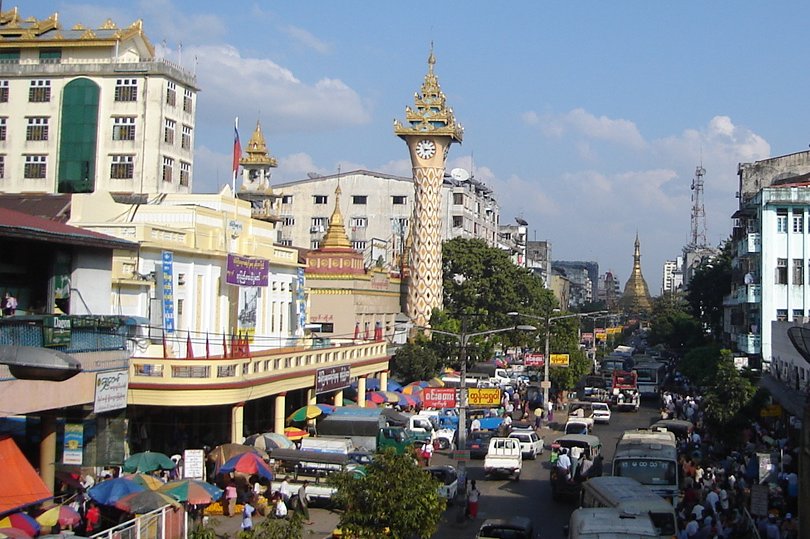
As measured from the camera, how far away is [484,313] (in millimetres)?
69250

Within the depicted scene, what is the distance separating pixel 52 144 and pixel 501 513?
108 feet

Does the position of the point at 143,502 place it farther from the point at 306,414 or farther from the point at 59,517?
the point at 306,414

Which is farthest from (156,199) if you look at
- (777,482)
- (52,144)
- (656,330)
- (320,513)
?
(656,330)

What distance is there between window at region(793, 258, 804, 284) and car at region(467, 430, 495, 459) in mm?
18468

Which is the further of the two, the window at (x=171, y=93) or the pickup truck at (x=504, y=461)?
the window at (x=171, y=93)

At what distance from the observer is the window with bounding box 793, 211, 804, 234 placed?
163 ft

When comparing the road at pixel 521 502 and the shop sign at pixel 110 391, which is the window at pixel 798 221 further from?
the shop sign at pixel 110 391

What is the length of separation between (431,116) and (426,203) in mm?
5563

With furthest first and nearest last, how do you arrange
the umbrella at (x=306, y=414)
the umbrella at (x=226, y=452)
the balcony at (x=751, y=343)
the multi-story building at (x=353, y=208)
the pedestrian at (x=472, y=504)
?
the multi-story building at (x=353, y=208) → the balcony at (x=751, y=343) → the umbrella at (x=306, y=414) → the umbrella at (x=226, y=452) → the pedestrian at (x=472, y=504)

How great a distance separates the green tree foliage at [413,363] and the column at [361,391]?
691cm

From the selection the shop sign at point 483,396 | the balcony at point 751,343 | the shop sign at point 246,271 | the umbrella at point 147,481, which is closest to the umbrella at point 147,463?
the umbrella at point 147,481

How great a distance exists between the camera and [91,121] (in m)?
52.4

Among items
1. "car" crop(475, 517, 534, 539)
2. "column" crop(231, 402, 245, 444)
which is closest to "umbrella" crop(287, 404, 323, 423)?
"column" crop(231, 402, 245, 444)

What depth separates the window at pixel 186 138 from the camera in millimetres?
55041
